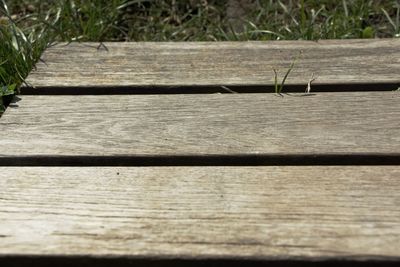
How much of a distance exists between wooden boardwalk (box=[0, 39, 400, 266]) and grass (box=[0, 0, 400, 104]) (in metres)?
0.30

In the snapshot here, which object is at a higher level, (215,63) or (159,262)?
(215,63)

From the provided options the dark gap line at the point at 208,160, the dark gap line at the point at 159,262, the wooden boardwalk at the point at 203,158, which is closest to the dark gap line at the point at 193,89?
the wooden boardwalk at the point at 203,158

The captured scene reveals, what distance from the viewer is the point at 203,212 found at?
1195mm

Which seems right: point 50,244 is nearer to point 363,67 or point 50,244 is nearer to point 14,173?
point 14,173

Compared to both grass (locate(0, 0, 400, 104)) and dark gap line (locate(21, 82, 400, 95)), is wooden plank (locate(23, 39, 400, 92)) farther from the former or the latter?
grass (locate(0, 0, 400, 104))

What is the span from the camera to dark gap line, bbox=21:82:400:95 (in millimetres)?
1667

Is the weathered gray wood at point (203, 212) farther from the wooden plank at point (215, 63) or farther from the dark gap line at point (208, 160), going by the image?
the wooden plank at point (215, 63)

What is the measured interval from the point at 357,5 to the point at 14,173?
4.83 ft

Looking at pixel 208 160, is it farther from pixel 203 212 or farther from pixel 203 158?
pixel 203 212

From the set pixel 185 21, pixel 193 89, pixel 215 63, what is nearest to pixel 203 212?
pixel 193 89

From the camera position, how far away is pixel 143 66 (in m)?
1.79

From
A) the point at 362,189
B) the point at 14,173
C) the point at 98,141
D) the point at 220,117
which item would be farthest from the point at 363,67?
the point at 14,173

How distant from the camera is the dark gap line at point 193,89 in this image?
5.47ft

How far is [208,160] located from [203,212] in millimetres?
189
